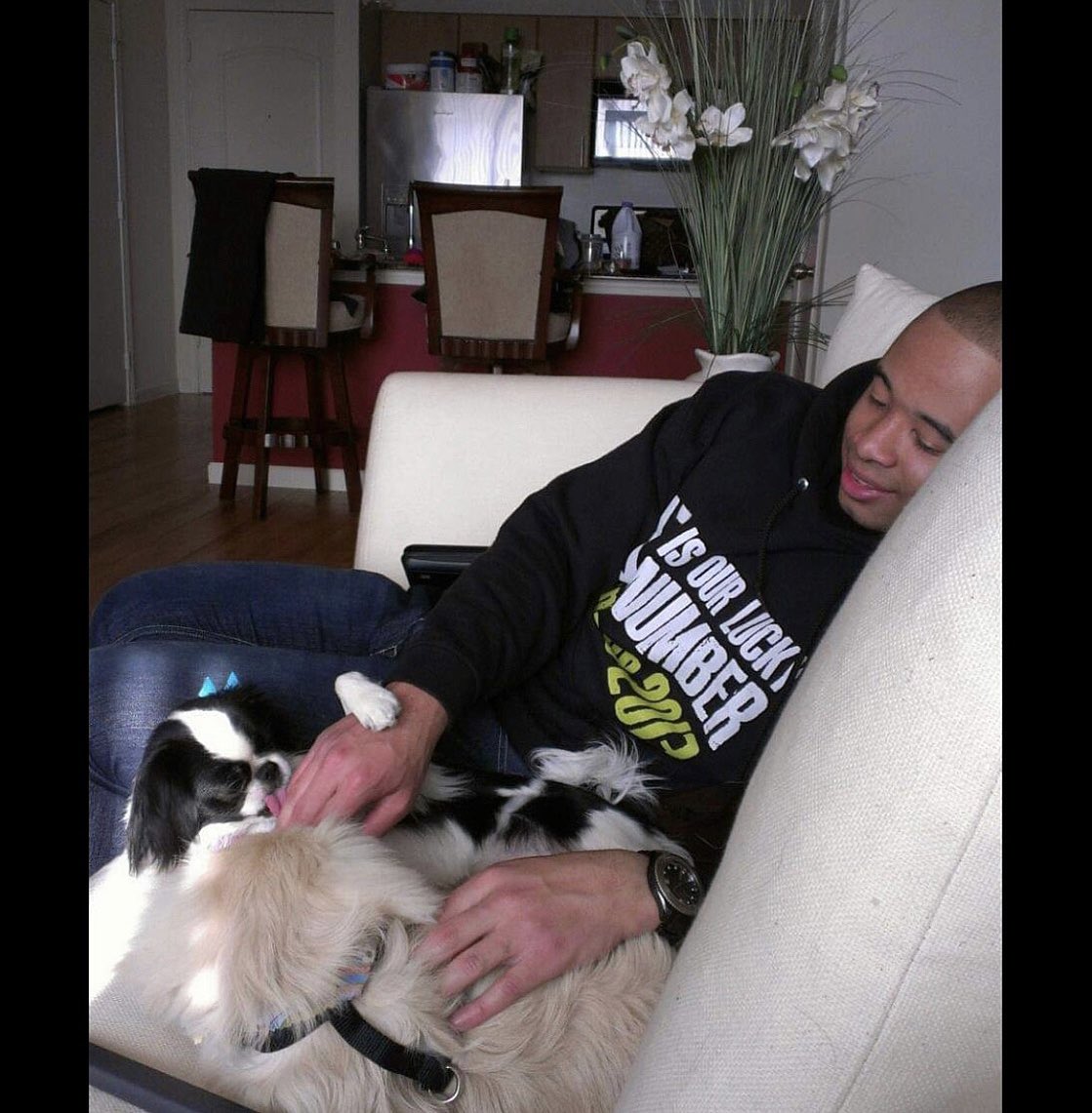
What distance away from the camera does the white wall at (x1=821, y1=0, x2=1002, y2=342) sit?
2.57 metres

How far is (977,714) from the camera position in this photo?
40cm

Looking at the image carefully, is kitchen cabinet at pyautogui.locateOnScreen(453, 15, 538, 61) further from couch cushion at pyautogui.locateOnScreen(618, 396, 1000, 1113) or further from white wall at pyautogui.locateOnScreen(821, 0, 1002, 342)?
couch cushion at pyautogui.locateOnScreen(618, 396, 1000, 1113)

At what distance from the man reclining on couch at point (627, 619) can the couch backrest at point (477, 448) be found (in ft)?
0.78

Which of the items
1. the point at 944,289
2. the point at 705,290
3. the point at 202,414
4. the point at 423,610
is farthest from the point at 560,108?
the point at 423,610

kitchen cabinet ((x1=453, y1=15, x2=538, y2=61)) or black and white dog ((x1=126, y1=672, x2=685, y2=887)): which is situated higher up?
kitchen cabinet ((x1=453, y1=15, x2=538, y2=61))

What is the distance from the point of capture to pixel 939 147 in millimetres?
2637

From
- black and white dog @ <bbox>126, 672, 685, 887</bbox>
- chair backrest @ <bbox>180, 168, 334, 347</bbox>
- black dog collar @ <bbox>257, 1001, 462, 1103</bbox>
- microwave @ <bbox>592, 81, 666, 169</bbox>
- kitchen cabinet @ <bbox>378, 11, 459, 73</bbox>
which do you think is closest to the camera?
black dog collar @ <bbox>257, 1001, 462, 1103</bbox>

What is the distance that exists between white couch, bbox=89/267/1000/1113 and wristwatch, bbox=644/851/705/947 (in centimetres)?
33

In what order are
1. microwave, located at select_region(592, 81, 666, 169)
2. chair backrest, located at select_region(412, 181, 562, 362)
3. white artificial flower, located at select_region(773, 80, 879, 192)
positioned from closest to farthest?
1. white artificial flower, located at select_region(773, 80, 879, 192)
2. chair backrest, located at select_region(412, 181, 562, 362)
3. microwave, located at select_region(592, 81, 666, 169)

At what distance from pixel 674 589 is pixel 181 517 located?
3.26 meters

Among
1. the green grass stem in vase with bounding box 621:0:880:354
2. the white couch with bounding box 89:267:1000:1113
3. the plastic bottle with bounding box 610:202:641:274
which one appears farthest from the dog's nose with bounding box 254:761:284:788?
the plastic bottle with bounding box 610:202:641:274

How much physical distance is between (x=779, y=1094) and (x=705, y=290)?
1.81 meters

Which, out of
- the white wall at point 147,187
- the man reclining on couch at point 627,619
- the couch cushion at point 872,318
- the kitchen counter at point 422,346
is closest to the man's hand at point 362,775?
the man reclining on couch at point 627,619

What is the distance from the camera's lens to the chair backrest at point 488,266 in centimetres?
375
